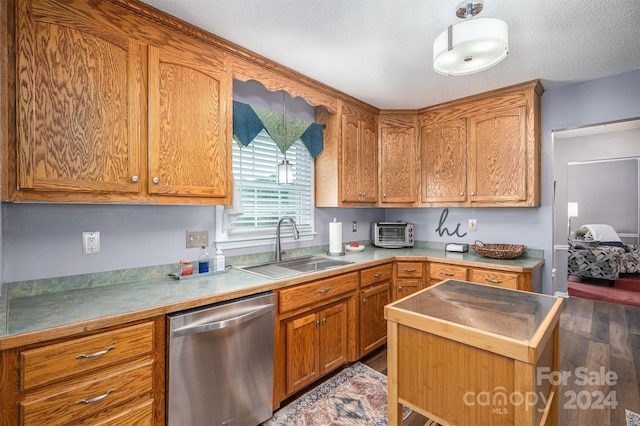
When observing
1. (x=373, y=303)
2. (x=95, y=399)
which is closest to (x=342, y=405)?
(x=373, y=303)

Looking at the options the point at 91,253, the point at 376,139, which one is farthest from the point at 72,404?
the point at 376,139

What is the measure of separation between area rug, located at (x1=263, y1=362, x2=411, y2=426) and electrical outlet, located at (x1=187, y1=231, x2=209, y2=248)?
47.9 inches

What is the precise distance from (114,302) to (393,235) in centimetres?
267

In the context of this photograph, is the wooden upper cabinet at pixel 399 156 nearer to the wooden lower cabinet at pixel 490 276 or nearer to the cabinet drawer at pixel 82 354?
the wooden lower cabinet at pixel 490 276

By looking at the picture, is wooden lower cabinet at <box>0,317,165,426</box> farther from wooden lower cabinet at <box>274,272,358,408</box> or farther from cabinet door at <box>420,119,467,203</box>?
cabinet door at <box>420,119,467,203</box>

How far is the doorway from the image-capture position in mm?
4469

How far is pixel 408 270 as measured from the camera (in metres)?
2.92

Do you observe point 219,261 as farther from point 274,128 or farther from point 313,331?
point 274,128

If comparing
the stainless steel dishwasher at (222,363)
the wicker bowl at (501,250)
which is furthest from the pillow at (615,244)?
the stainless steel dishwasher at (222,363)

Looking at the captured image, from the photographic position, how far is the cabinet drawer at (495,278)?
8.18ft

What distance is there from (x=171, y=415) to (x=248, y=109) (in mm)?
1979

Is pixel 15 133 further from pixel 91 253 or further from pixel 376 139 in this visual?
pixel 376 139

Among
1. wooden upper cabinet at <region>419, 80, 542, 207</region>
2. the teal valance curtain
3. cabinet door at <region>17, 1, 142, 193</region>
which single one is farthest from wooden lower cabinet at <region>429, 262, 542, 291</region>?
cabinet door at <region>17, 1, 142, 193</region>

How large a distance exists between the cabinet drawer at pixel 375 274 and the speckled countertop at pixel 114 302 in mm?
378
